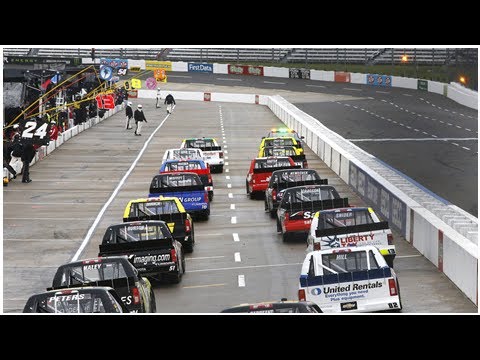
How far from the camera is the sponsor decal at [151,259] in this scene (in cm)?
2211

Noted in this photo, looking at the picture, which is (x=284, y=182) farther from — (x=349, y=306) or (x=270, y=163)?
(x=349, y=306)

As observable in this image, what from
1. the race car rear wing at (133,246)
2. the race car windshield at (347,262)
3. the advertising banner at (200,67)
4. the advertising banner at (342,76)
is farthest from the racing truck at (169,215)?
the advertising banner at (200,67)

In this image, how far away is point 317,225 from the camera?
23391mm

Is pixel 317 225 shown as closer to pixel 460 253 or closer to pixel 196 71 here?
pixel 460 253

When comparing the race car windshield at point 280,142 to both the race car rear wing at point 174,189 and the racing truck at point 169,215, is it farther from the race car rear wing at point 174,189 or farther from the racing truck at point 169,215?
the racing truck at point 169,215

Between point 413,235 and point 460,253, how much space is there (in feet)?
17.0

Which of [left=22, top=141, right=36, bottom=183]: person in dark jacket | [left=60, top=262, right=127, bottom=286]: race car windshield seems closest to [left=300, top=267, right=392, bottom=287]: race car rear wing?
[left=60, top=262, right=127, bottom=286]: race car windshield

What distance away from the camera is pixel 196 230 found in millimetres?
30484

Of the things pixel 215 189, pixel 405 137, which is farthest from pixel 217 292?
pixel 405 137

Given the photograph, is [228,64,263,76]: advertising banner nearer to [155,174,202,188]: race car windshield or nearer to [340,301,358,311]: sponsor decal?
[155,174,202,188]: race car windshield

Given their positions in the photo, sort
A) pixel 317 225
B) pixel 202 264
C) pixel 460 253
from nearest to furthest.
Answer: pixel 460 253
pixel 317 225
pixel 202 264

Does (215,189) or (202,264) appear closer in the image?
(202,264)

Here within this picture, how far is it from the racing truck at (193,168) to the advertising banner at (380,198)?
438 centimetres

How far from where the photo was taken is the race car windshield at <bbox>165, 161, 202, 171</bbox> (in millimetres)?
36344
